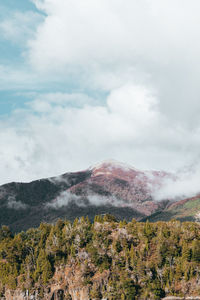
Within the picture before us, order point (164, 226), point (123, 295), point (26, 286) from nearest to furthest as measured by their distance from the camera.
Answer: point (123, 295), point (26, 286), point (164, 226)

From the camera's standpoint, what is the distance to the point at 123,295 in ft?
435

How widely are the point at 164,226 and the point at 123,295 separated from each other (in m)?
46.4

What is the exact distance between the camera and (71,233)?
167 meters

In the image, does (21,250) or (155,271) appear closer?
(155,271)

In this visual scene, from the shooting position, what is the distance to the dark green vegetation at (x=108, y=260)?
5369 inches

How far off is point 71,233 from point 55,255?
14.6 meters

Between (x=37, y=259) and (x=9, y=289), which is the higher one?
(x=37, y=259)

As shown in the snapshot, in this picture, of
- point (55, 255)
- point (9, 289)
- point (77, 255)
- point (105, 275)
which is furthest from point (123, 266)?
point (9, 289)

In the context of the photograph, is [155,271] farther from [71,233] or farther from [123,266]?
[71,233]

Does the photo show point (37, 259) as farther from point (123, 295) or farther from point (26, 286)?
point (123, 295)

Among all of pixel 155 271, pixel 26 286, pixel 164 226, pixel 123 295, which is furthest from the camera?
pixel 164 226

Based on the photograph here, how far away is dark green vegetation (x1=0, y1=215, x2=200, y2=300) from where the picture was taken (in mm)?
136375

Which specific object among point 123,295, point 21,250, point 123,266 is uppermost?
point 21,250

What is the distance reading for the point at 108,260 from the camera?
150250 millimetres
